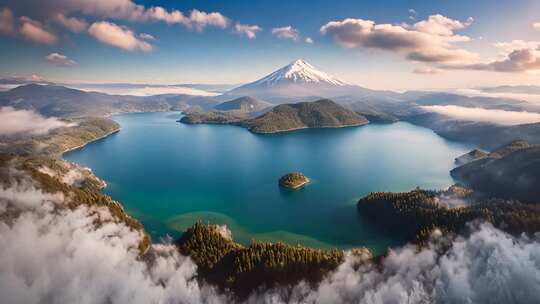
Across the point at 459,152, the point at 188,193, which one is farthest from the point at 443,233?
the point at 459,152

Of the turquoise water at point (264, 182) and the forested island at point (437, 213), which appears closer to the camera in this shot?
the forested island at point (437, 213)

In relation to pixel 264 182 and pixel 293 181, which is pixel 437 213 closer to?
pixel 293 181

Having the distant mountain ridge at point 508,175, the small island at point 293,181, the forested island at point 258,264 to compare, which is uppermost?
the distant mountain ridge at point 508,175

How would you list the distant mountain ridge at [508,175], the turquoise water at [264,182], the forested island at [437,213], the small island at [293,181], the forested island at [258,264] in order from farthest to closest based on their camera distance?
the small island at [293,181] < the distant mountain ridge at [508,175] < the turquoise water at [264,182] < the forested island at [437,213] < the forested island at [258,264]

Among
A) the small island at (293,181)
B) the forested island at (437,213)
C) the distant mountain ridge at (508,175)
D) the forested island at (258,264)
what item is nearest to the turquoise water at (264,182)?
the small island at (293,181)

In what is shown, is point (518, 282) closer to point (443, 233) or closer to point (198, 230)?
point (443, 233)

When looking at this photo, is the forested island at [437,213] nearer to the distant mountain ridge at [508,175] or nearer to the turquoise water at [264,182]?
the turquoise water at [264,182]

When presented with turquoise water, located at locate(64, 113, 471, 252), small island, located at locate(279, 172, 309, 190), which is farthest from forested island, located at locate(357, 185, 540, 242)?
small island, located at locate(279, 172, 309, 190)

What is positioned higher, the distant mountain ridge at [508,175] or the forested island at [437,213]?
the distant mountain ridge at [508,175]
